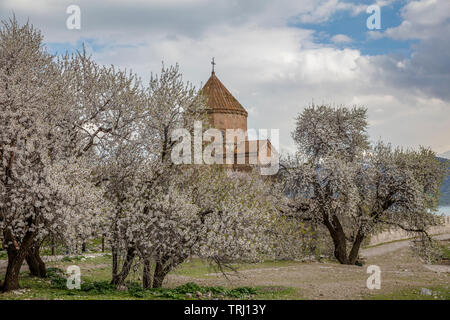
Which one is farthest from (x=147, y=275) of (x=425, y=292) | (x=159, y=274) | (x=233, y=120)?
(x=233, y=120)

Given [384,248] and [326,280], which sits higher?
[326,280]

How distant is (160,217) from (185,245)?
4.68ft

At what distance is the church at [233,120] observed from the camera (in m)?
54.8

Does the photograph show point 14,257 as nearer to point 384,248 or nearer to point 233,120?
point 384,248

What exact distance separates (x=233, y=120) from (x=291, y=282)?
3748 cm

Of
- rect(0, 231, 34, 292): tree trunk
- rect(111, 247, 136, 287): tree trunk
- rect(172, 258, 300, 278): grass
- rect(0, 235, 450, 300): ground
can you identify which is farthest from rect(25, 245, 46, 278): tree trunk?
rect(172, 258, 300, 278): grass

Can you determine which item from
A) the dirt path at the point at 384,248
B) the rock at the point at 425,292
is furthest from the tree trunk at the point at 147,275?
the dirt path at the point at 384,248

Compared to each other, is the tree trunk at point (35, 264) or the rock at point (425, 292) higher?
the tree trunk at point (35, 264)

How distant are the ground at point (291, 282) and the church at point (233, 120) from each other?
86.2 ft

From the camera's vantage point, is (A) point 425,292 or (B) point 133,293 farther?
(A) point 425,292

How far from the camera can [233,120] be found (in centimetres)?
5612

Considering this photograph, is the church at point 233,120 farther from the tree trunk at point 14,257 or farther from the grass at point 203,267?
the tree trunk at point 14,257

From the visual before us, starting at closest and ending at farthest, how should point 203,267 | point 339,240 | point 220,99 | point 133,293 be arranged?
point 133,293, point 203,267, point 339,240, point 220,99

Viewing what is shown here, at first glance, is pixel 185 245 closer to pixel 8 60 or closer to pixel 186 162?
pixel 186 162
